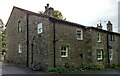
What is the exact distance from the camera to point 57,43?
2297 centimetres

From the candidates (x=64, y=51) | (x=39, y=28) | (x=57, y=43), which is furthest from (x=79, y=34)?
(x=39, y=28)

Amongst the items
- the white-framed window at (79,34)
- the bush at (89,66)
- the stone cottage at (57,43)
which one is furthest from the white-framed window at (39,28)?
the bush at (89,66)

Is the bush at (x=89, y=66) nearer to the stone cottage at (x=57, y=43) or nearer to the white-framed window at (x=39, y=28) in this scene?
the stone cottage at (x=57, y=43)

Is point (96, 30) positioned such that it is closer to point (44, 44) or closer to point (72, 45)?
point (72, 45)

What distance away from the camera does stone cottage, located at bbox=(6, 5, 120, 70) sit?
2273 centimetres

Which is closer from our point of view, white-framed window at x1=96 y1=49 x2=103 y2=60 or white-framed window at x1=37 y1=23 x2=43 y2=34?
white-framed window at x1=37 y1=23 x2=43 y2=34

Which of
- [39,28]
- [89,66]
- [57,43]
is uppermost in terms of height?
[39,28]

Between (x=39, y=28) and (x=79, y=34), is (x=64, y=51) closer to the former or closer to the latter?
(x=79, y=34)

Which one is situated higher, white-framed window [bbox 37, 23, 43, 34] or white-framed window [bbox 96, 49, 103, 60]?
white-framed window [bbox 37, 23, 43, 34]

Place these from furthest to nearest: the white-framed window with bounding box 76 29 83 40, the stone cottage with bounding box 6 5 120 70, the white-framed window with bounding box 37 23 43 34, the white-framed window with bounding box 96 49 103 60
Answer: the white-framed window with bounding box 96 49 103 60 < the white-framed window with bounding box 76 29 83 40 < the white-framed window with bounding box 37 23 43 34 < the stone cottage with bounding box 6 5 120 70

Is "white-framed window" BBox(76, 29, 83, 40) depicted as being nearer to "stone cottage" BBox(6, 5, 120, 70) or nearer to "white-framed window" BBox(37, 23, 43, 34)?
"stone cottage" BBox(6, 5, 120, 70)

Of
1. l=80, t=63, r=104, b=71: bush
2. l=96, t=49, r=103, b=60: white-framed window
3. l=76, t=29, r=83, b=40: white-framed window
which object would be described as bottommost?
l=80, t=63, r=104, b=71: bush

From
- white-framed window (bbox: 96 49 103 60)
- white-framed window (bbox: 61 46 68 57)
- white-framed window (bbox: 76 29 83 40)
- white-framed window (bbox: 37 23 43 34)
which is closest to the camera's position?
white-framed window (bbox: 61 46 68 57)

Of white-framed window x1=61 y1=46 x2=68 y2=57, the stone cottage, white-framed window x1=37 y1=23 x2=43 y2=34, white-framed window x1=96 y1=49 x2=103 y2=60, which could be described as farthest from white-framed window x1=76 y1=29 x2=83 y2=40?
white-framed window x1=37 y1=23 x2=43 y2=34
